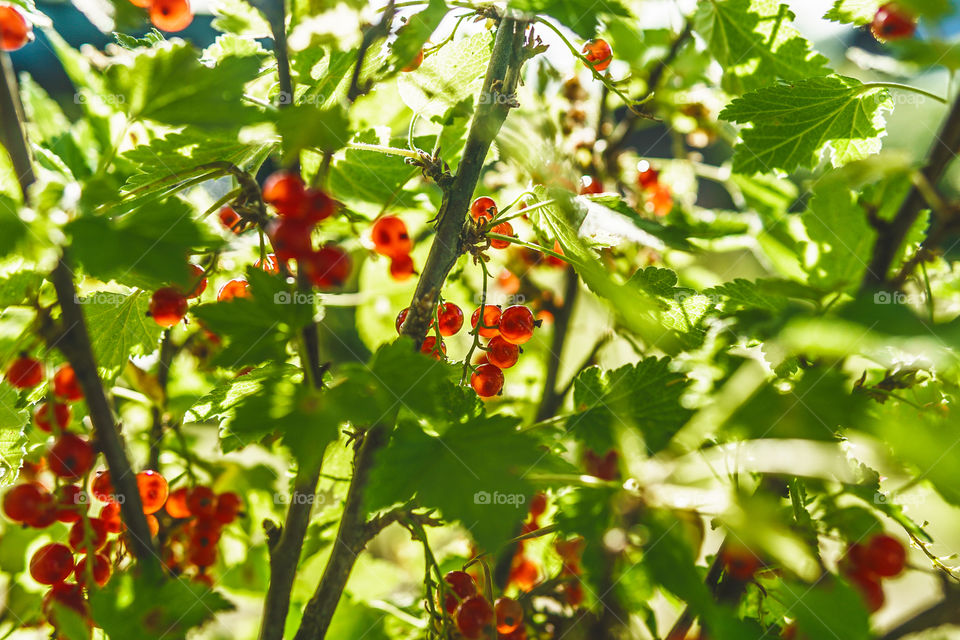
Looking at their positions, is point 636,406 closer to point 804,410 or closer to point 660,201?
point 804,410

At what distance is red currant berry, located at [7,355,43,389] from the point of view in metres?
0.65

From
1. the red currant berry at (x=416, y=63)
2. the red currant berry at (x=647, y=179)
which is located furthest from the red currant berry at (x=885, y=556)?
the red currant berry at (x=647, y=179)

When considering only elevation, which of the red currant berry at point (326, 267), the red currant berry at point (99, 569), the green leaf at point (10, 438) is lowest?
the red currant berry at point (99, 569)

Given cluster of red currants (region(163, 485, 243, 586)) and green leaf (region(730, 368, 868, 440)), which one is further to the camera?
cluster of red currants (region(163, 485, 243, 586))

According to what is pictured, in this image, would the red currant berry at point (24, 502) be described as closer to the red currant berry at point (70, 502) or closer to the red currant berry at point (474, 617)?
the red currant berry at point (70, 502)

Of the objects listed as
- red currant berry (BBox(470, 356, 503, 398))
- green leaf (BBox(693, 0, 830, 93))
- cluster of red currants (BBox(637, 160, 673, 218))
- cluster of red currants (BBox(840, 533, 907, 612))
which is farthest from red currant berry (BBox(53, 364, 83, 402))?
cluster of red currants (BBox(637, 160, 673, 218))

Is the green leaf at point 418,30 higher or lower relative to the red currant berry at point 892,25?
lower

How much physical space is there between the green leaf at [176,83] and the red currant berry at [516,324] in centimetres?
46

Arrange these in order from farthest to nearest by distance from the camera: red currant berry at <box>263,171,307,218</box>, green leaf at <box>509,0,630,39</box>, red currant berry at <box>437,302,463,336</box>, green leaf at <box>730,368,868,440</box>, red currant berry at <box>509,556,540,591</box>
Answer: red currant berry at <box>509,556,540,591</box>, red currant berry at <box>437,302,463,336</box>, green leaf at <box>509,0,630,39</box>, red currant berry at <box>263,171,307,218</box>, green leaf at <box>730,368,868,440</box>

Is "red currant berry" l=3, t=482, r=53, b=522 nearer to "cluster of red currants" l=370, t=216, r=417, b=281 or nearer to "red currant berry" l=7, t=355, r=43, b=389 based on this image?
"red currant berry" l=7, t=355, r=43, b=389

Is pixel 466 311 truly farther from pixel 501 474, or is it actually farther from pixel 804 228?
pixel 501 474

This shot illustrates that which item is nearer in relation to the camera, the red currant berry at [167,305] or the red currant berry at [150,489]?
the red currant berry at [167,305]

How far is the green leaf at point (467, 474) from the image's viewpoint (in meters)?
0.48

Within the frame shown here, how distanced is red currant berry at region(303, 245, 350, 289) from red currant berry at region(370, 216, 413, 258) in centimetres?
A: 31
